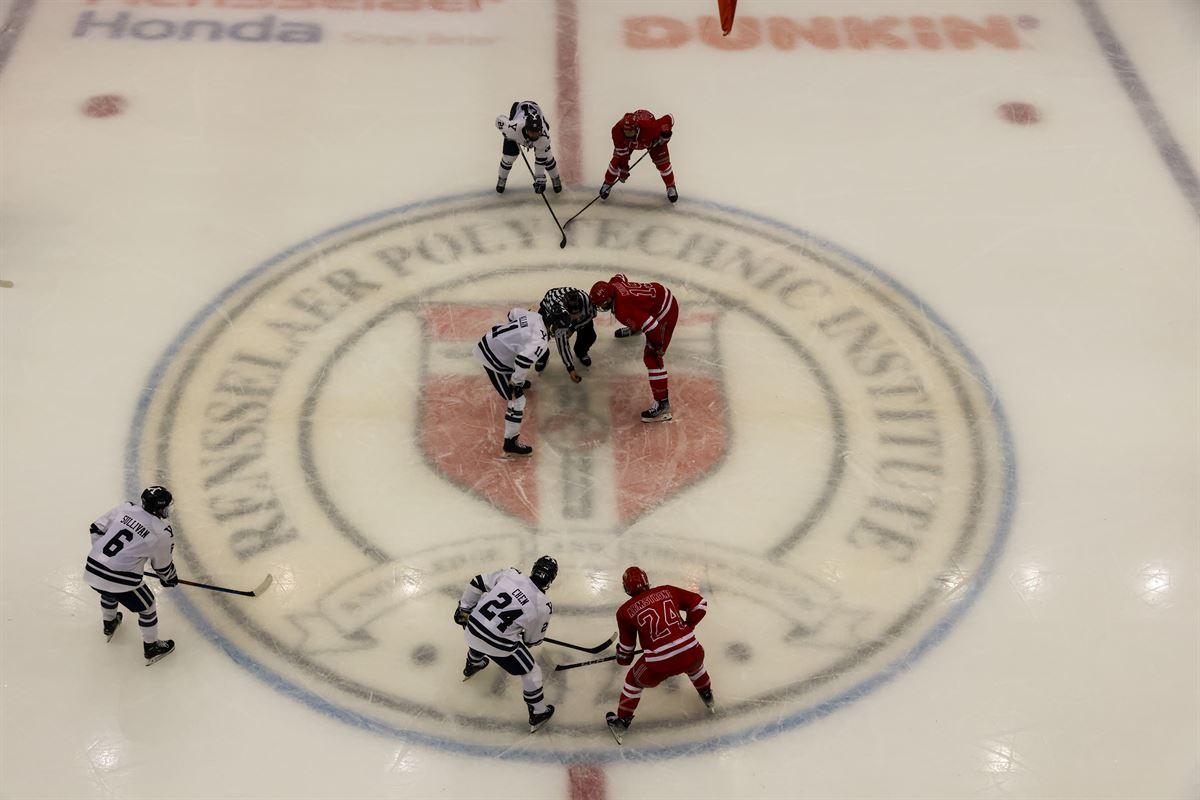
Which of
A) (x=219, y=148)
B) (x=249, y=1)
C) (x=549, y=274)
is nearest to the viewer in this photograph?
(x=549, y=274)

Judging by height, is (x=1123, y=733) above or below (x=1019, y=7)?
below

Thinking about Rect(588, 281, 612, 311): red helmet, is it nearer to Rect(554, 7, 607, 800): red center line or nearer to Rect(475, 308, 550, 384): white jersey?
Rect(475, 308, 550, 384): white jersey

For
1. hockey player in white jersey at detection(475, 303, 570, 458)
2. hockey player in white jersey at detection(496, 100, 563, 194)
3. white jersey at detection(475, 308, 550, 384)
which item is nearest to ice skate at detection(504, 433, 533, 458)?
hockey player in white jersey at detection(475, 303, 570, 458)

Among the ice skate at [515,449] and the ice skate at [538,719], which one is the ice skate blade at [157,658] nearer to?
the ice skate at [538,719]

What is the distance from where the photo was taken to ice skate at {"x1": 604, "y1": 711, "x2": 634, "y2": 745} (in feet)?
19.9

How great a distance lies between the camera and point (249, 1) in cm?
1064

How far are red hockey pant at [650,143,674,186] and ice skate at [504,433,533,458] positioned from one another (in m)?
2.24

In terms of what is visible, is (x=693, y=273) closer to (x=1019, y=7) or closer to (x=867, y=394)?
(x=867, y=394)

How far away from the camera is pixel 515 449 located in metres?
7.23

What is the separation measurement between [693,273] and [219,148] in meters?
3.31

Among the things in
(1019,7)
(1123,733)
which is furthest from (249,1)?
(1123,733)

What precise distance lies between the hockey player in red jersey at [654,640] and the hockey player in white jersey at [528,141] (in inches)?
128

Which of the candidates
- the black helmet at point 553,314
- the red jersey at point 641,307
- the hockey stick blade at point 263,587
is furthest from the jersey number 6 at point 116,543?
the red jersey at point 641,307

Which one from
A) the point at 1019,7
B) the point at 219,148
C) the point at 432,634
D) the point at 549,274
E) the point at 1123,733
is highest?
the point at 1019,7
